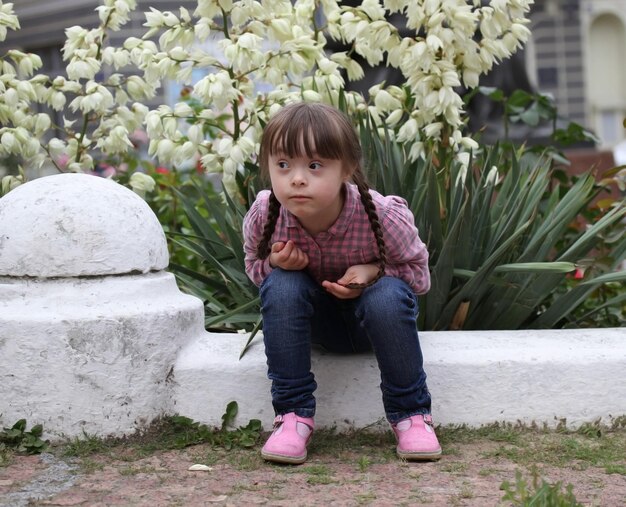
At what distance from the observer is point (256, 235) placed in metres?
2.89

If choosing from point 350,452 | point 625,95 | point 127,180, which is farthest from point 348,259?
point 625,95

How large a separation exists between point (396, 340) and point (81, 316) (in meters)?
0.89

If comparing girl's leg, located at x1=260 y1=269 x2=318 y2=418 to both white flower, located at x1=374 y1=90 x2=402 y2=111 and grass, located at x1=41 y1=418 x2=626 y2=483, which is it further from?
white flower, located at x1=374 y1=90 x2=402 y2=111

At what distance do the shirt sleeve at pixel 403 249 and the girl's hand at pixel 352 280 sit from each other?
2.1 inches

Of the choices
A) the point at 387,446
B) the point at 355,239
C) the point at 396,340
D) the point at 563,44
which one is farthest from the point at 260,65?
the point at 563,44

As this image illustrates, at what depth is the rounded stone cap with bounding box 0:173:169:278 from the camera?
9.66ft

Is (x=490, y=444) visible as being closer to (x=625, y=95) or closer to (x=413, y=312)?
(x=413, y=312)

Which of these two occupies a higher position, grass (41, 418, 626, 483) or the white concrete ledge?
the white concrete ledge

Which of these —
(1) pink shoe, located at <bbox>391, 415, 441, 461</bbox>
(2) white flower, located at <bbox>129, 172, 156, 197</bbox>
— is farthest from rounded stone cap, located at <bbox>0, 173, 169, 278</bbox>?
(2) white flower, located at <bbox>129, 172, 156, 197</bbox>

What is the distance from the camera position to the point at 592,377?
303 centimetres

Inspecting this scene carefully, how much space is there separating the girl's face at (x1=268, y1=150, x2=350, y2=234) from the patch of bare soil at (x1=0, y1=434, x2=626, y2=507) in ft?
2.27

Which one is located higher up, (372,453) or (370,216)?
(370,216)

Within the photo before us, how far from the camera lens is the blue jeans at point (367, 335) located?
2758mm

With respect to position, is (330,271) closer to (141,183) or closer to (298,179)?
(298,179)
